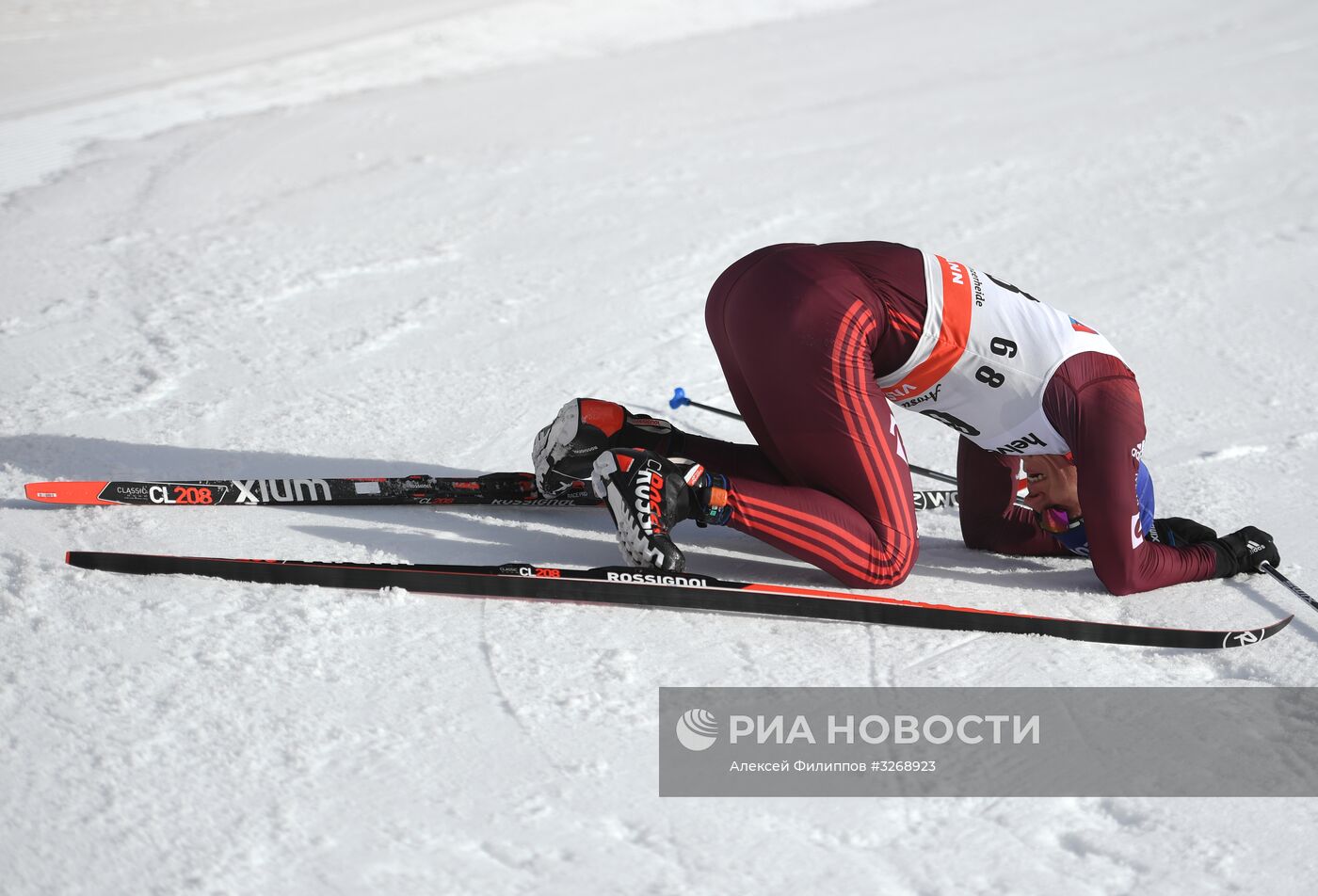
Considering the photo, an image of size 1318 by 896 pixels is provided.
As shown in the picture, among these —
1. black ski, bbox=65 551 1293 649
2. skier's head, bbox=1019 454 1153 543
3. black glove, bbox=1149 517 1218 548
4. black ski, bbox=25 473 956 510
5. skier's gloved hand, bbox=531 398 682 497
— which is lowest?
black ski, bbox=65 551 1293 649

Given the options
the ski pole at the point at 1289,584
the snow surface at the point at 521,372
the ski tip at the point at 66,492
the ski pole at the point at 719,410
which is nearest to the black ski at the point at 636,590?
the snow surface at the point at 521,372

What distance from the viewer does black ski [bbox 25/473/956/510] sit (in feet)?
11.2

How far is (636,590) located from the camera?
3.05 m

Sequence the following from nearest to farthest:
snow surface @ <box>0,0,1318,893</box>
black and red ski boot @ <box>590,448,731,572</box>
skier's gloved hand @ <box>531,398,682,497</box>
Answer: snow surface @ <box>0,0,1318,893</box>
black and red ski boot @ <box>590,448,731,572</box>
skier's gloved hand @ <box>531,398,682,497</box>

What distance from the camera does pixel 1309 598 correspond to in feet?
10.8

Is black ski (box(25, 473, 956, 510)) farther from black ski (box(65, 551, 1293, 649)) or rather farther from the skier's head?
the skier's head

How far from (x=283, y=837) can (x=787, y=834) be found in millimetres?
921

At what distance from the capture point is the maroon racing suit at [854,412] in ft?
10.1

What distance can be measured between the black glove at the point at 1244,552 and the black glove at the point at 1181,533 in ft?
0.17

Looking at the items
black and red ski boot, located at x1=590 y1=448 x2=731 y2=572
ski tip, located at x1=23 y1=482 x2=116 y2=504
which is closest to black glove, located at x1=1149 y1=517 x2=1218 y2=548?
black and red ski boot, located at x1=590 y1=448 x2=731 y2=572

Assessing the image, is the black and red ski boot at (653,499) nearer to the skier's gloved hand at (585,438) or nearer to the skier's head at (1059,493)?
the skier's gloved hand at (585,438)

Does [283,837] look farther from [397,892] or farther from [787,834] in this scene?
[787,834]

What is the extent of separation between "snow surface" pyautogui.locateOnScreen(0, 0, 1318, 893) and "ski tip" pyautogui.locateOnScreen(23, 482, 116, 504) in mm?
48

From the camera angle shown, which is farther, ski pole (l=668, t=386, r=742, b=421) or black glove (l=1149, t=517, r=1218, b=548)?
ski pole (l=668, t=386, r=742, b=421)
